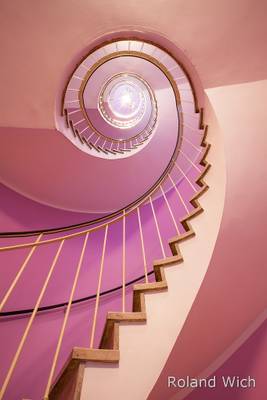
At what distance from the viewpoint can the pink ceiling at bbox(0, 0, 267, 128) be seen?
217 cm

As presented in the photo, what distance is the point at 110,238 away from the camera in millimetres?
4793

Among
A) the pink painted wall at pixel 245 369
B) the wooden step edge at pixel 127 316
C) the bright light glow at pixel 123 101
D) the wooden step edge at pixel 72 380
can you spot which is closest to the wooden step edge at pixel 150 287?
the wooden step edge at pixel 127 316

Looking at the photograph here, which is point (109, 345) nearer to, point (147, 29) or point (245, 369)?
point (245, 369)

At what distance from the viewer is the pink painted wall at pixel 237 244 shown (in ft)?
6.82

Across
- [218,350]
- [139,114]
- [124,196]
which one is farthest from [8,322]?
[139,114]

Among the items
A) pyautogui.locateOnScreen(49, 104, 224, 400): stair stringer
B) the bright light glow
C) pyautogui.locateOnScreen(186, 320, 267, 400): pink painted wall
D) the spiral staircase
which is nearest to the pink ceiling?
the spiral staircase

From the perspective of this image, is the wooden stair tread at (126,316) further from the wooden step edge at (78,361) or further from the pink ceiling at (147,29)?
the pink ceiling at (147,29)

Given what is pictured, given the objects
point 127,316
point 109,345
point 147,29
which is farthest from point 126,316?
point 147,29

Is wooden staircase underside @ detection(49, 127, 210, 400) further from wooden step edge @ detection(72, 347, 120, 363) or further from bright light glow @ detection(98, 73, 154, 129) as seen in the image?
bright light glow @ detection(98, 73, 154, 129)

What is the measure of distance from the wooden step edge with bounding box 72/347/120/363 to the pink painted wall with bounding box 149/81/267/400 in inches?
24.8

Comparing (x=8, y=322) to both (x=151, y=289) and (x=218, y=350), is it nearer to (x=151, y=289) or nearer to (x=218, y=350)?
(x=151, y=289)

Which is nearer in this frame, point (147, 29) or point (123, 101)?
point (147, 29)

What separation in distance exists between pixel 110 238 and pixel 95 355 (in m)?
3.21

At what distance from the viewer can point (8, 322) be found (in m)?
3.18
